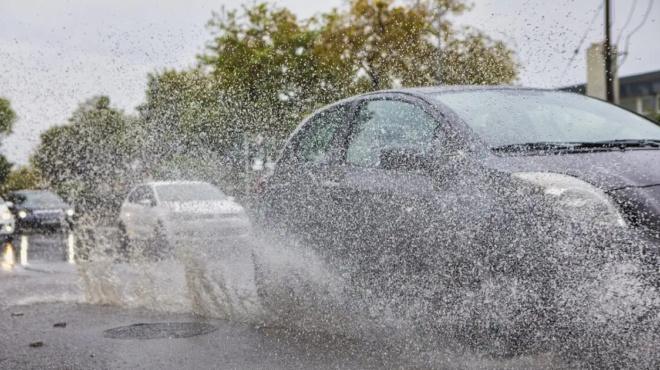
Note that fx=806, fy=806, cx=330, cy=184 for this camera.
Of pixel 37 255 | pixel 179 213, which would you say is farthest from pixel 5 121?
pixel 179 213

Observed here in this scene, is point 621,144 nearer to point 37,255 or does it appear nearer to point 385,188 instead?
point 385,188

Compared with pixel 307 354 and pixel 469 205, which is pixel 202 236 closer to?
pixel 307 354

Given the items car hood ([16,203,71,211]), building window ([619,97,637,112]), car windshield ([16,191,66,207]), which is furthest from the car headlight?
building window ([619,97,637,112])

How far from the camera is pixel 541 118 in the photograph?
15.5ft

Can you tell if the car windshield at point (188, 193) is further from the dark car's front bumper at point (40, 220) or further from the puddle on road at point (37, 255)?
the dark car's front bumper at point (40, 220)

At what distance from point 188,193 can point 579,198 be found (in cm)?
872

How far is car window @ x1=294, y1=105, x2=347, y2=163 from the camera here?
5629 millimetres

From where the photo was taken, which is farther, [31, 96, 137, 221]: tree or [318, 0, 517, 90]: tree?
Answer: [31, 96, 137, 221]: tree

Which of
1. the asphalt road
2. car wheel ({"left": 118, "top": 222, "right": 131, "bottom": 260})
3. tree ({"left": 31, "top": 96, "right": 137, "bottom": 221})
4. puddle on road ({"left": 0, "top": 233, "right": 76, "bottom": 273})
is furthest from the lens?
car wheel ({"left": 118, "top": 222, "right": 131, "bottom": 260})

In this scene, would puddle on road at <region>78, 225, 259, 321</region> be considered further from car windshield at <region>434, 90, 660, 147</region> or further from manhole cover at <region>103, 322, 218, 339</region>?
car windshield at <region>434, 90, 660, 147</region>

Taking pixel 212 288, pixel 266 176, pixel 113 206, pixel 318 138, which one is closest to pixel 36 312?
pixel 212 288

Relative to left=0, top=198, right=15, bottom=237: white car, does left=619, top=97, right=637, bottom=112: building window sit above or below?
above

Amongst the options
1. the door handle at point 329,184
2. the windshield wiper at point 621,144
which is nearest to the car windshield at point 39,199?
the door handle at point 329,184

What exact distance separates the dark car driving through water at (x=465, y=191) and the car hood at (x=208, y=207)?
4.76 meters
